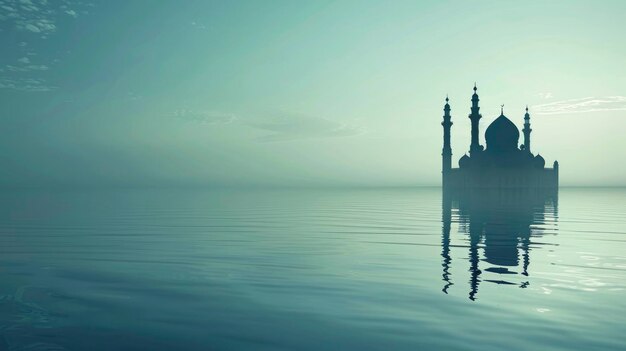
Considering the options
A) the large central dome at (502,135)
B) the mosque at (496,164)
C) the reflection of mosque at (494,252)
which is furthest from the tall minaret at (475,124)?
the reflection of mosque at (494,252)

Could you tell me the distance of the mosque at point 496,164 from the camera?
10700 centimetres

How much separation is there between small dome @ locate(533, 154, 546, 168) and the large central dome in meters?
9.79

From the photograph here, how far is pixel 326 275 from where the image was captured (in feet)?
44.7

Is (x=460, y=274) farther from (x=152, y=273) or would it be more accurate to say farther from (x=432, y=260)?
(x=152, y=273)

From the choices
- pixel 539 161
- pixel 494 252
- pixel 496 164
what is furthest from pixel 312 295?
pixel 539 161

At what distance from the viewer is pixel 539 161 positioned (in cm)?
11594

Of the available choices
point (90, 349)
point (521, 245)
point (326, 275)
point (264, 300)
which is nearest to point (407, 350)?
point (264, 300)

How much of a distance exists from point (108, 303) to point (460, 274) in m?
9.02

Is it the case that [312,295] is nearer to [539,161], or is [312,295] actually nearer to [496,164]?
[496,164]

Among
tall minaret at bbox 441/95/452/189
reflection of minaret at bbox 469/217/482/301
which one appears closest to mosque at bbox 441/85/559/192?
tall minaret at bbox 441/95/452/189

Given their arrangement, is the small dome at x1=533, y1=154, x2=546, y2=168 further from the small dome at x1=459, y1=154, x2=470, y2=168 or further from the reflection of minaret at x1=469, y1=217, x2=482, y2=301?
the reflection of minaret at x1=469, y1=217, x2=482, y2=301

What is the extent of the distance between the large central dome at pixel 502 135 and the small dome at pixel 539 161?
9.79 m

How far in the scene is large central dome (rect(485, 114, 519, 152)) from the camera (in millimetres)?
106250

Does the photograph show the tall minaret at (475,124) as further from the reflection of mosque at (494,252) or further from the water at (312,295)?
the water at (312,295)
